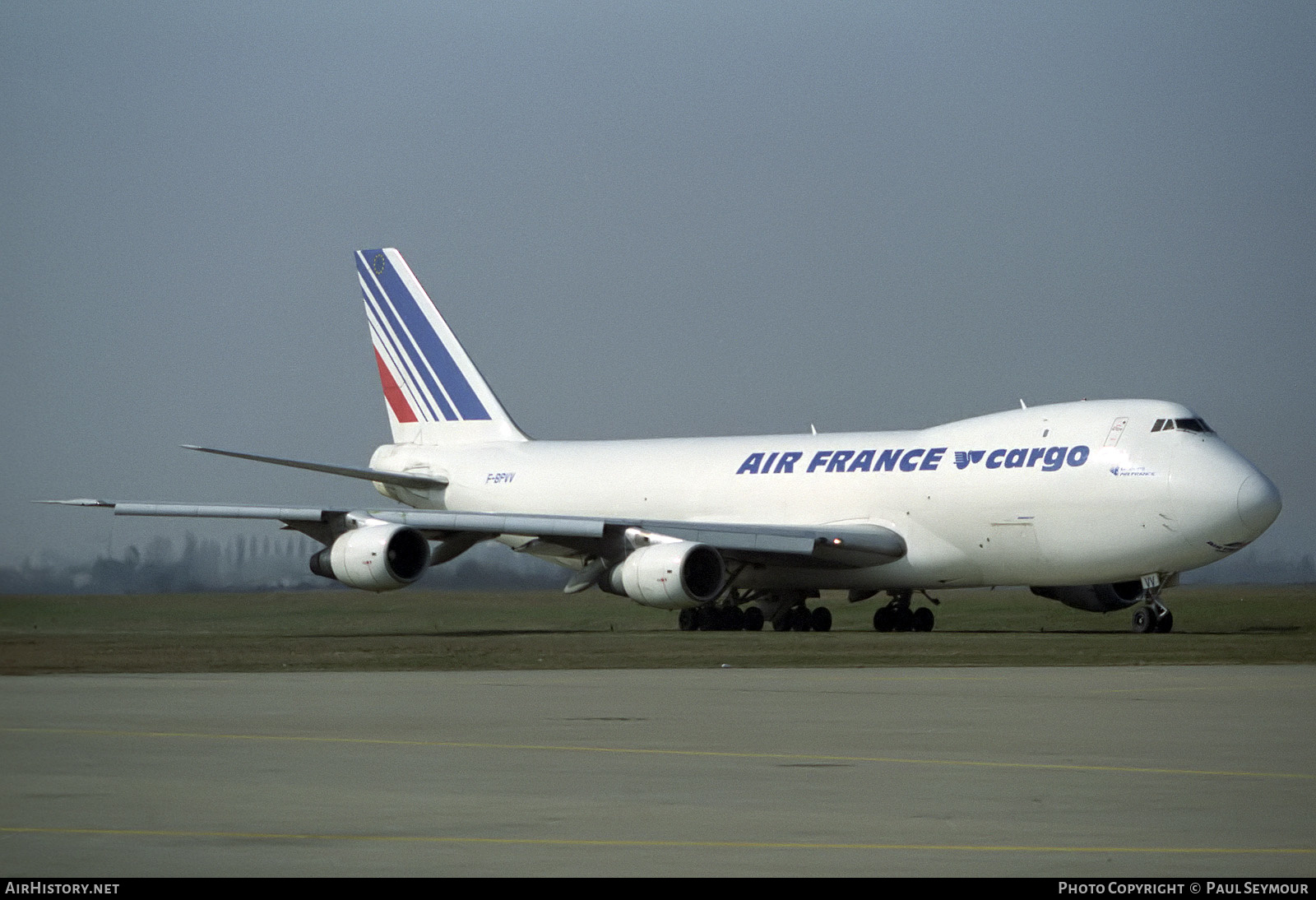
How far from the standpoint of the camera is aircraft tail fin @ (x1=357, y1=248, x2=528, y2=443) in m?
45.1

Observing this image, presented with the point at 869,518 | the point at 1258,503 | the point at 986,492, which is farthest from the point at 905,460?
the point at 1258,503

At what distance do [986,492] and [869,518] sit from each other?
8.83ft

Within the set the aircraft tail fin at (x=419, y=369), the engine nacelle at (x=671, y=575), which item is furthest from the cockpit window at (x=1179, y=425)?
the aircraft tail fin at (x=419, y=369)

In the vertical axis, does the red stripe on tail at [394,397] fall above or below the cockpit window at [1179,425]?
above

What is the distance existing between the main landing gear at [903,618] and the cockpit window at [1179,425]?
6224 millimetres

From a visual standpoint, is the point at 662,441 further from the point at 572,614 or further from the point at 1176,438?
the point at 1176,438

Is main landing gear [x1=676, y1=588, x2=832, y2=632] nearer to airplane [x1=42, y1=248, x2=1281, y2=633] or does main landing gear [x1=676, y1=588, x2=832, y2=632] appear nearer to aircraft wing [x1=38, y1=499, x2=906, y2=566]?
airplane [x1=42, y1=248, x2=1281, y2=633]

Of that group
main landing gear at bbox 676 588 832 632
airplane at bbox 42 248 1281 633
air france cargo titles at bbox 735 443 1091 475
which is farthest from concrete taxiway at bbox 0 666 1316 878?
main landing gear at bbox 676 588 832 632

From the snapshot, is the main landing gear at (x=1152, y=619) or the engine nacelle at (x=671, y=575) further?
the engine nacelle at (x=671, y=575)

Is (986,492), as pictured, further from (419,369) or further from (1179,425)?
(419,369)

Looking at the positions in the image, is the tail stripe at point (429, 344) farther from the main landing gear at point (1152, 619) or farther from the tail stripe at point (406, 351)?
the main landing gear at point (1152, 619)

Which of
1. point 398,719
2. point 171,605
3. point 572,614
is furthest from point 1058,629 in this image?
point 398,719

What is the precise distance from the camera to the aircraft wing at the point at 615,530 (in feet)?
112

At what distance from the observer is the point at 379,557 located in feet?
109
